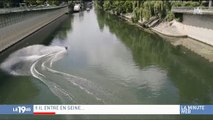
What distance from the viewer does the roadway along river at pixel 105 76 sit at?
25.4 m

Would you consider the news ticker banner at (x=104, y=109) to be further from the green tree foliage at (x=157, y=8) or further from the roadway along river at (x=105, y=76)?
the green tree foliage at (x=157, y=8)

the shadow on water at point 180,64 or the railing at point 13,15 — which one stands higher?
the railing at point 13,15

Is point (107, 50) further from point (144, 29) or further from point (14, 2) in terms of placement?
point (14, 2)

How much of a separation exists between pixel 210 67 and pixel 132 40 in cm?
2351

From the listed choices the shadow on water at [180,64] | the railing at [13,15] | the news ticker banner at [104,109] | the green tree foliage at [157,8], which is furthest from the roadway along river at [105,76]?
the green tree foliage at [157,8]

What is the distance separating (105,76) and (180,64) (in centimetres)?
1072

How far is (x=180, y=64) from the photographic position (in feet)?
124

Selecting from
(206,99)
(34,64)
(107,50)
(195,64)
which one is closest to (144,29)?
(107,50)

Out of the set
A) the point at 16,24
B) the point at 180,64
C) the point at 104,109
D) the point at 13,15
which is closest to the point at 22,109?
the point at 104,109

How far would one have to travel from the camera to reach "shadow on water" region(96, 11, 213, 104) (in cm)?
2686

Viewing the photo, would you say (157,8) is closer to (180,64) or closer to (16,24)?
(16,24)

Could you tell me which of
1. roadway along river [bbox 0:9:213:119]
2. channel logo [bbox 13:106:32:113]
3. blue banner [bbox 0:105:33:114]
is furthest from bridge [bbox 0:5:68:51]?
channel logo [bbox 13:106:32:113]

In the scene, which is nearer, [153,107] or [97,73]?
[153,107]

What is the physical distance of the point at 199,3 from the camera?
68.2m
